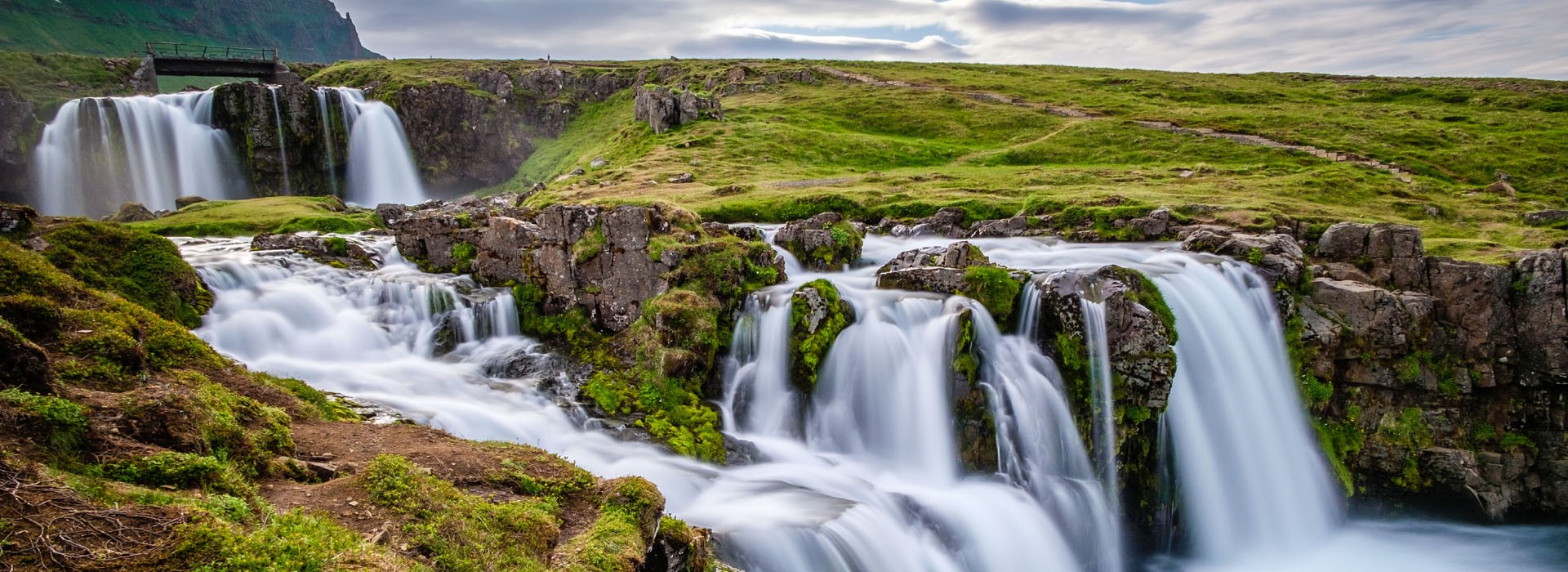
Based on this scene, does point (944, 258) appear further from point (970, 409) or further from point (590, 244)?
point (590, 244)

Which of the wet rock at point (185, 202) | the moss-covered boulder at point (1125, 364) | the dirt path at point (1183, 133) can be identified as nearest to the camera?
the moss-covered boulder at point (1125, 364)

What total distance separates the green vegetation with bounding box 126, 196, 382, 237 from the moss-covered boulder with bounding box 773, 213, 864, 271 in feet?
58.8

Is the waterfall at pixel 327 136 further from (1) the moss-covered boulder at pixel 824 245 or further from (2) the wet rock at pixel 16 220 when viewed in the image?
(1) the moss-covered boulder at pixel 824 245

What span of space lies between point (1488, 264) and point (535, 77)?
70.4 metres

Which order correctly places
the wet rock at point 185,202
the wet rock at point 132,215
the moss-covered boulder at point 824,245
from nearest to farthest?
the moss-covered boulder at point 824,245 → the wet rock at point 132,215 → the wet rock at point 185,202

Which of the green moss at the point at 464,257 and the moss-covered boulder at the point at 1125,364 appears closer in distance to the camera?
the moss-covered boulder at the point at 1125,364

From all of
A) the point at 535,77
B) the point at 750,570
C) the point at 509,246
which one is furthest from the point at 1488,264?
the point at 535,77

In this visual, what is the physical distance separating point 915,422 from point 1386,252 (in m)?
13.4

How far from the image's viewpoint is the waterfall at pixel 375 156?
50.5 metres

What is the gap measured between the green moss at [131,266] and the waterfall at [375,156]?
118ft

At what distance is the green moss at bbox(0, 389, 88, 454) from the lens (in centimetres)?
570

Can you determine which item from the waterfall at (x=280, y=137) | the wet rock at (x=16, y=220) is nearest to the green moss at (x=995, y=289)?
the wet rock at (x=16, y=220)

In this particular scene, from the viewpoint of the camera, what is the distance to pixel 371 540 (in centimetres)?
595

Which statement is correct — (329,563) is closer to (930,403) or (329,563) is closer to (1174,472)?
(930,403)
